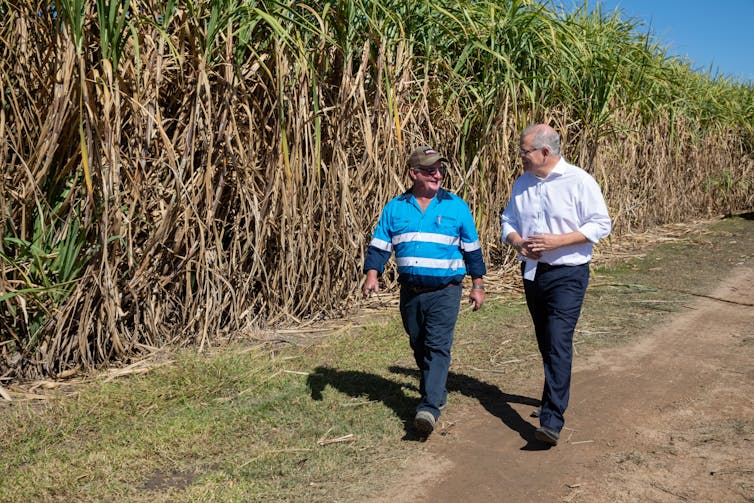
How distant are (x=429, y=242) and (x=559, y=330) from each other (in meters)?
0.78

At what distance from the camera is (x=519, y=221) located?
3852mm

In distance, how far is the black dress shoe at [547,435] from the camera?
3.52 metres

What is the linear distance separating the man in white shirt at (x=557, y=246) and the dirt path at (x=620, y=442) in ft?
0.80

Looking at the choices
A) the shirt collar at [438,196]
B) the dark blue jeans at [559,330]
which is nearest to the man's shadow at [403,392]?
the dark blue jeans at [559,330]

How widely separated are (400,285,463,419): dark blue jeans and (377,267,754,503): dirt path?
0.78 ft

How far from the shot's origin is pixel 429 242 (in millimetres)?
3754

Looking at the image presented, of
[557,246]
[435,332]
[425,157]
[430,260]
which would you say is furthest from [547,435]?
[425,157]

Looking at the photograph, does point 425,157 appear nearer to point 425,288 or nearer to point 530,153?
point 530,153

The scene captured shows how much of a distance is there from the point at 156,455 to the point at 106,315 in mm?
1366

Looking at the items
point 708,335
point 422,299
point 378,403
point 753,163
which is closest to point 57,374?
point 378,403

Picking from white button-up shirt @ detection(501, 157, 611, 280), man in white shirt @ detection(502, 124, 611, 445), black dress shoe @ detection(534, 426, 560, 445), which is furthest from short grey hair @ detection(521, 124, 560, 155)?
black dress shoe @ detection(534, 426, 560, 445)

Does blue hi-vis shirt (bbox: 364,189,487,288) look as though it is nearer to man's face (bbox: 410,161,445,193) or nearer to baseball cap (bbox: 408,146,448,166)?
man's face (bbox: 410,161,445,193)

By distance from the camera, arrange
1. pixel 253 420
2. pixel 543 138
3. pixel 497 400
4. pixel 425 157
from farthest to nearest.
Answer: pixel 497 400, pixel 253 420, pixel 425 157, pixel 543 138

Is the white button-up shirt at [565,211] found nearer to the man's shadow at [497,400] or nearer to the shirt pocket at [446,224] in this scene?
the shirt pocket at [446,224]
